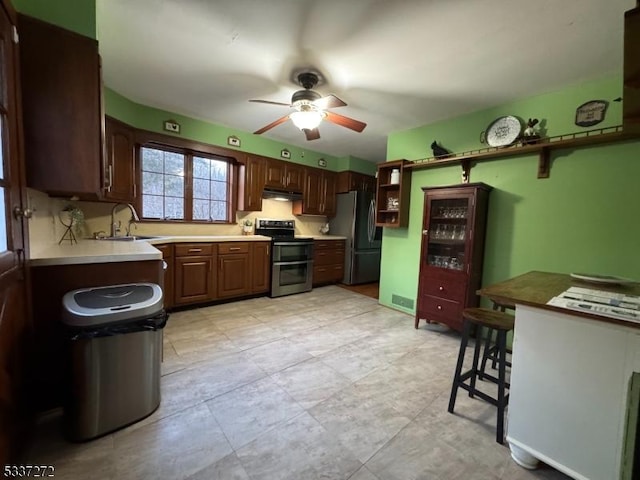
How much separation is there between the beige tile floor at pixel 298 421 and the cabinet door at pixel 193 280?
0.62 m

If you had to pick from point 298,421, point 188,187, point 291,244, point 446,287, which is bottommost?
point 298,421

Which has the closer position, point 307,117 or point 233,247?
point 307,117

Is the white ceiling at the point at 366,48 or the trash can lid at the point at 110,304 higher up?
the white ceiling at the point at 366,48

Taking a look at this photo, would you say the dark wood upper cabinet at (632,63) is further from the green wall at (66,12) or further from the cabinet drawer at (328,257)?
the cabinet drawer at (328,257)

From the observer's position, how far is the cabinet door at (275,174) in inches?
167

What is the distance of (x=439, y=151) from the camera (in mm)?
3115

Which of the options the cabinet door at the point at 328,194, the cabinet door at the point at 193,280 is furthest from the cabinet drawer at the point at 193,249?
the cabinet door at the point at 328,194

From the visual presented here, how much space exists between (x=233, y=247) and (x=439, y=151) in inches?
115

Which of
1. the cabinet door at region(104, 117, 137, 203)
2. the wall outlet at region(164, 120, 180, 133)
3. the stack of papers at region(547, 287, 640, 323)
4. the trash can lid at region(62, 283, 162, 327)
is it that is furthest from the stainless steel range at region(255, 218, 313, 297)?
the stack of papers at region(547, 287, 640, 323)

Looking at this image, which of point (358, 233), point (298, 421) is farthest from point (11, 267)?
point (358, 233)

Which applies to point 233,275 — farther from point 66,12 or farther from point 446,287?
point 66,12

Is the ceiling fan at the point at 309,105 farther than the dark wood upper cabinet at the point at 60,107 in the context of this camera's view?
Yes

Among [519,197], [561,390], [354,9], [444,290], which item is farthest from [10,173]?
[519,197]

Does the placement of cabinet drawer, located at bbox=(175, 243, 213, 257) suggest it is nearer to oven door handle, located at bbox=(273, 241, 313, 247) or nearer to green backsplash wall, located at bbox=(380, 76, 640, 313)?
oven door handle, located at bbox=(273, 241, 313, 247)
